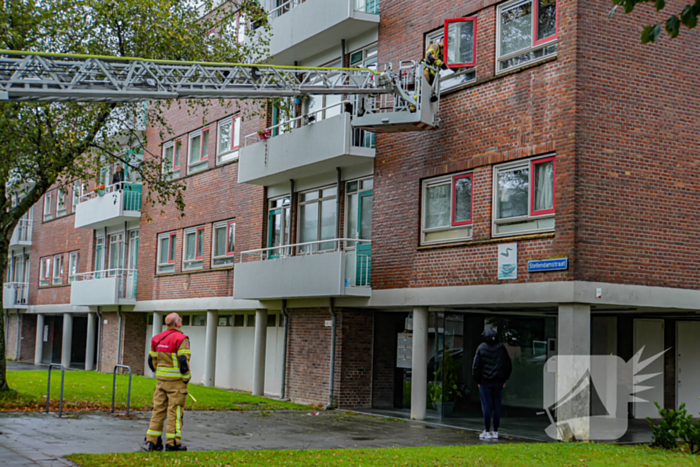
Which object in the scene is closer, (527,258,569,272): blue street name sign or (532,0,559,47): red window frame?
(527,258,569,272): blue street name sign

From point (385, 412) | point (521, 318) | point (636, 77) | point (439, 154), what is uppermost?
point (636, 77)

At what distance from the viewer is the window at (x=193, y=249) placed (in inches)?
1081

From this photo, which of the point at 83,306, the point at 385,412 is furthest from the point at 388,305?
the point at 83,306

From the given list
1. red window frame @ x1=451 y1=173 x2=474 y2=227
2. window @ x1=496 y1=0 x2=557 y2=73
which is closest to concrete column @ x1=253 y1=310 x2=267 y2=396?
red window frame @ x1=451 y1=173 x2=474 y2=227

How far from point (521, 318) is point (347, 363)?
4139mm

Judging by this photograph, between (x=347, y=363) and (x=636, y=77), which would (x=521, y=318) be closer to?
(x=347, y=363)

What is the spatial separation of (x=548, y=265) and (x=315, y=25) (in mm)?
9644

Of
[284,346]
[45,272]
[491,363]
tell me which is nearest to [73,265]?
[45,272]

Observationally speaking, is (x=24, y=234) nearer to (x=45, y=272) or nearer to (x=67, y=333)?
(x=45, y=272)

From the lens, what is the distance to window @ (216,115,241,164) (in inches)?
1022

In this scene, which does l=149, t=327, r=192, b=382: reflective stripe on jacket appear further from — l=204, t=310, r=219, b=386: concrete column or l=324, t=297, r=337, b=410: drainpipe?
l=204, t=310, r=219, b=386: concrete column

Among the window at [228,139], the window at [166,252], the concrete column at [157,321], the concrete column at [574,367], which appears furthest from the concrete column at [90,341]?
the concrete column at [574,367]

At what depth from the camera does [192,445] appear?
11.8 meters

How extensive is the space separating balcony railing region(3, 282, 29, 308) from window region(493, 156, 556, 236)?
33.6 metres
